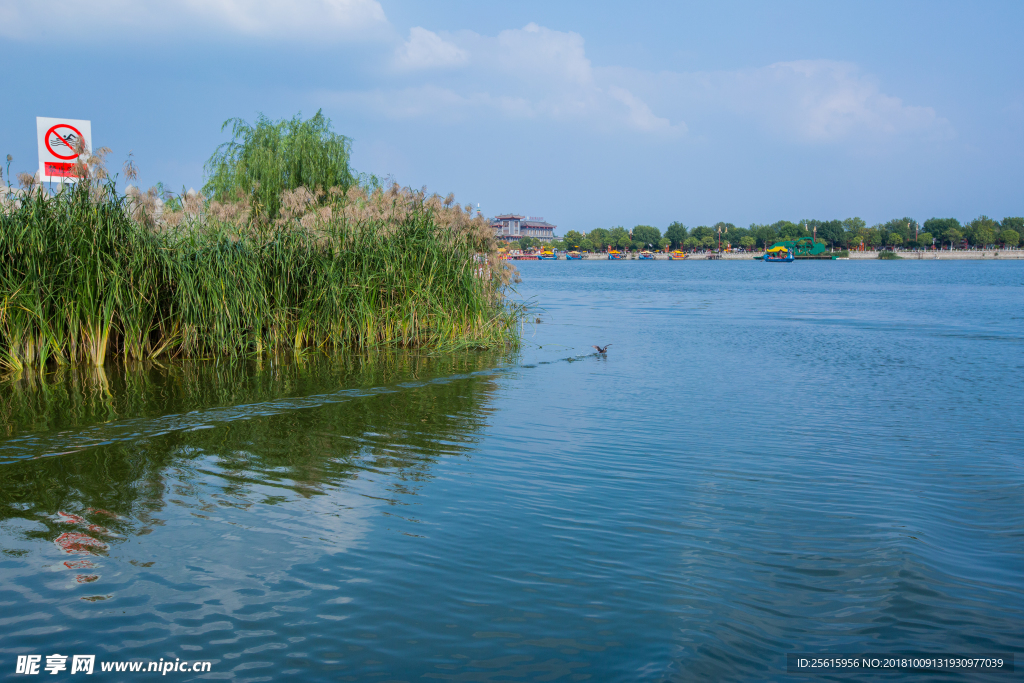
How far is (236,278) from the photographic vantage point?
35.1 ft

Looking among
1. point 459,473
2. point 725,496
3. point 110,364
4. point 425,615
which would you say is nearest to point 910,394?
point 725,496

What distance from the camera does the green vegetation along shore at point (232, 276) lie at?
9320 mm

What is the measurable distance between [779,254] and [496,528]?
15716cm

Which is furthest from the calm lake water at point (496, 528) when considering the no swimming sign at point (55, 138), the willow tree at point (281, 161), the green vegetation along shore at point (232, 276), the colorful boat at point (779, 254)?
the colorful boat at point (779, 254)

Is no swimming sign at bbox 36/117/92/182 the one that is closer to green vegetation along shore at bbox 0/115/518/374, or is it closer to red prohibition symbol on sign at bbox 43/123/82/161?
red prohibition symbol on sign at bbox 43/123/82/161

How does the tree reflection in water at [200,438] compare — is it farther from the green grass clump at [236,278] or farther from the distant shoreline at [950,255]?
the distant shoreline at [950,255]

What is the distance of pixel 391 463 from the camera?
5781mm

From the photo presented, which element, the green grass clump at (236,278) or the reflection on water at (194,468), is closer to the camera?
the reflection on water at (194,468)

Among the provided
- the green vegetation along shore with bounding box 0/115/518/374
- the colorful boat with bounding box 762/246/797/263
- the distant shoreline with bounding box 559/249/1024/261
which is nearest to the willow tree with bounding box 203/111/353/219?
the green vegetation along shore with bounding box 0/115/518/374

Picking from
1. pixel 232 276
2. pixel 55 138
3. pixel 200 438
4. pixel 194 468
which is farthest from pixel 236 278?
pixel 194 468

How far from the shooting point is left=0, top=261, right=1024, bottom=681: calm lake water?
3104 mm

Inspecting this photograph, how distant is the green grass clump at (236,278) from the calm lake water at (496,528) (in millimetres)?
1175

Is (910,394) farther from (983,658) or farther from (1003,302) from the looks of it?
(1003,302)

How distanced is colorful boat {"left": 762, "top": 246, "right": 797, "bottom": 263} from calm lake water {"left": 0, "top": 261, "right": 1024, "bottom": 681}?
5791 inches
